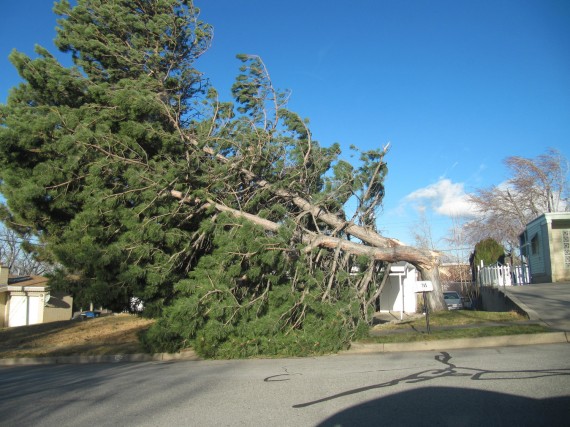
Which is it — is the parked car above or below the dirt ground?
above

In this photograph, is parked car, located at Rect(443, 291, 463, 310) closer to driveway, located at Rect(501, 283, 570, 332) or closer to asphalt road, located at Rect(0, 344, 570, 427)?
driveway, located at Rect(501, 283, 570, 332)

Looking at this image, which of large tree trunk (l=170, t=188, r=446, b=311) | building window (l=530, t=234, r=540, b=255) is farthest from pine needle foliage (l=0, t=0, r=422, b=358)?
building window (l=530, t=234, r=540, b=255)

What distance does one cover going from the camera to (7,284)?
35812 millimetres

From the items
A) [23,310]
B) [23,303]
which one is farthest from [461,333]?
[23,310]

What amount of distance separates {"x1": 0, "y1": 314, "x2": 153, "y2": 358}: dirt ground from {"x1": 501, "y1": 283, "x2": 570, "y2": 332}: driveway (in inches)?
440

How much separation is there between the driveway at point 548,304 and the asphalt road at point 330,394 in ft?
7.51

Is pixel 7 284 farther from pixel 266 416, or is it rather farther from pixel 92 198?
pixel 266 416

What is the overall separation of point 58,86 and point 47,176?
3.54 meters

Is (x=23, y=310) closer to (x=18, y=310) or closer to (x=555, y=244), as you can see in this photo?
(x=18, y=310)

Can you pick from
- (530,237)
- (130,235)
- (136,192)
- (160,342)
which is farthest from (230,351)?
(530,237)

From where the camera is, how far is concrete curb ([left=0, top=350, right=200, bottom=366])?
1394 centimetres

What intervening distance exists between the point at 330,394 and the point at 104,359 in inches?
419

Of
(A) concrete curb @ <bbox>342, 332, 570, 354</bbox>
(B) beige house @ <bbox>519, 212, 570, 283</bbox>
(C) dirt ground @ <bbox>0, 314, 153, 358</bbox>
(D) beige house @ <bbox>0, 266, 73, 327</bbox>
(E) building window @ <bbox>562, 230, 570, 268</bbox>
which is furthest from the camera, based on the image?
(D) beige house @ <bbox>0, 266, 73, 327</bbox>

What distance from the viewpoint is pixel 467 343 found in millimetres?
11188
